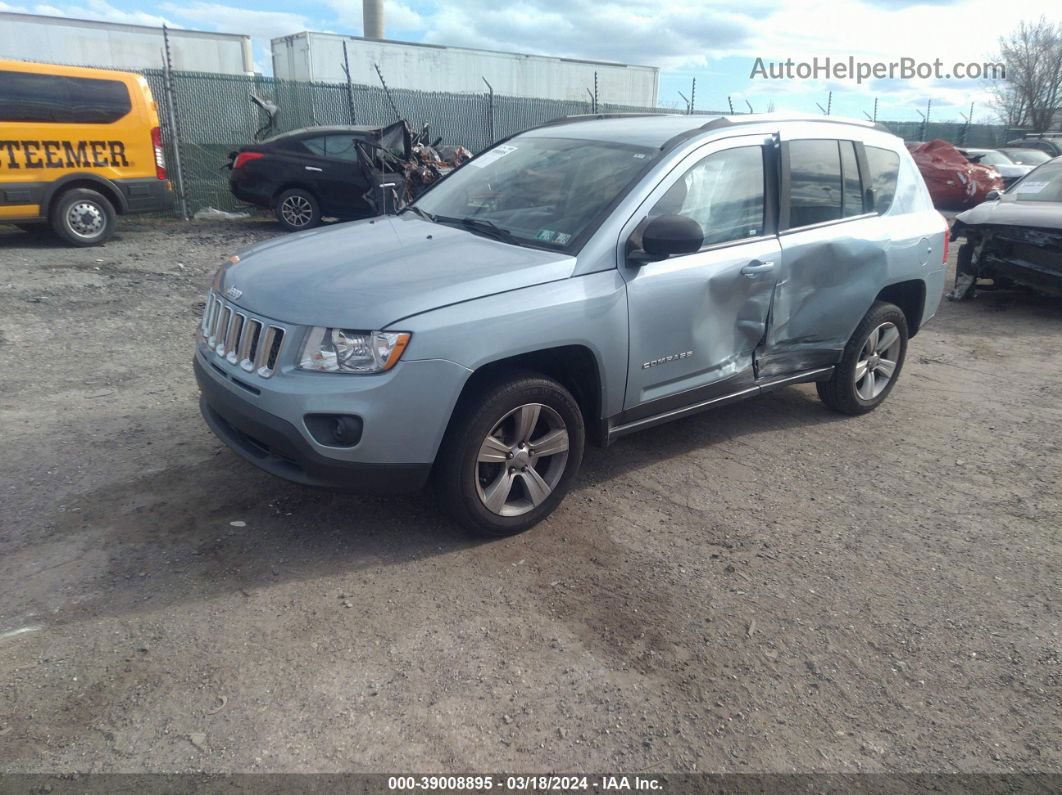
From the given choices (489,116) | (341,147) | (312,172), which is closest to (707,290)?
(312,172)

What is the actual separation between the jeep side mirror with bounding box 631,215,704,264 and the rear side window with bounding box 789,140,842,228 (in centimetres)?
118

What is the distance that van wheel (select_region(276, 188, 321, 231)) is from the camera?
12633mm

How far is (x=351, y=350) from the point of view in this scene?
323 cm

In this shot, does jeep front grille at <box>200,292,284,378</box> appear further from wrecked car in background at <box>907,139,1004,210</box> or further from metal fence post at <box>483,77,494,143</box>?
wrecked car in background at <box>907,139,1004,210</box>

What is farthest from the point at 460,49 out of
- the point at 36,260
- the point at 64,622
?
the point at 64,622

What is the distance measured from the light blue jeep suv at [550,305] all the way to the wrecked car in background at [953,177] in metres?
14.6

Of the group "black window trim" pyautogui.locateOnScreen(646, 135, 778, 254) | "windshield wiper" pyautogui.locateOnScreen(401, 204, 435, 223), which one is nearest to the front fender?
"black window trim" pyautogui.locateOnScreen(646, 135, 778, 254)

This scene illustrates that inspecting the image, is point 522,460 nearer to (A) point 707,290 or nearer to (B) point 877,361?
(A) point 707,290

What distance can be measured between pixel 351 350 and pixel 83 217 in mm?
8895

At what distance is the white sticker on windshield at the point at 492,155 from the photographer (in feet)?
15.8

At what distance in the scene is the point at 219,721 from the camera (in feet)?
8.52

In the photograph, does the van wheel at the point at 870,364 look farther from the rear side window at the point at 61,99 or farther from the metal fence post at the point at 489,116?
the metal fence post at the point at 489,116

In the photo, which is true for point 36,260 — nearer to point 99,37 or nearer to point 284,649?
point 284,649

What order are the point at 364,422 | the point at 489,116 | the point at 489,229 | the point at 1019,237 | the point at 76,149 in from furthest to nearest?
the point at 489,116 < the point at 76,149 < the point at 1019,237 < the point at 489,229 < the point at 364,422
